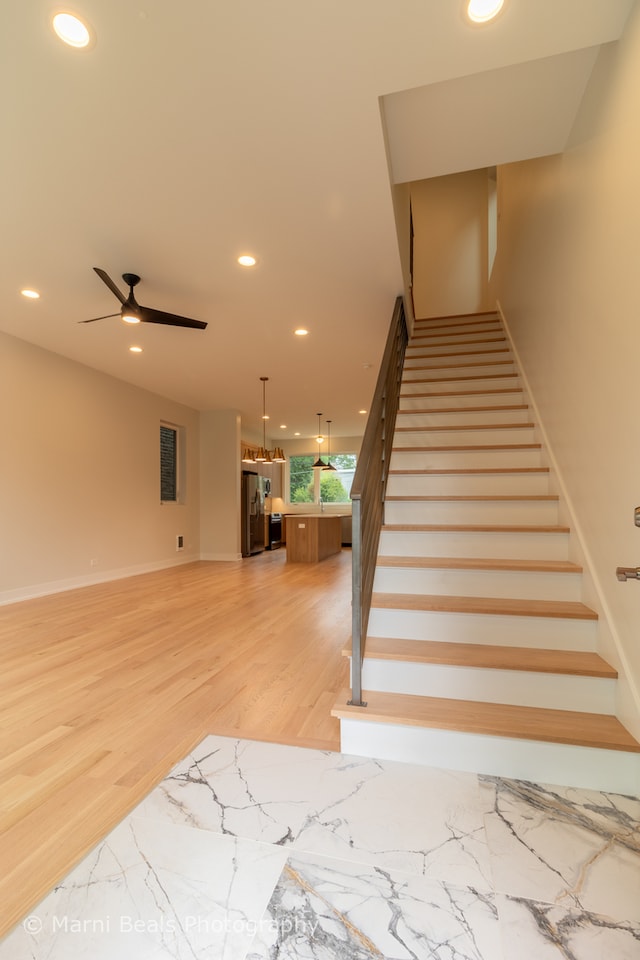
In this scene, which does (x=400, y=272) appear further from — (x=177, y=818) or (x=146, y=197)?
(x=177, y=818)

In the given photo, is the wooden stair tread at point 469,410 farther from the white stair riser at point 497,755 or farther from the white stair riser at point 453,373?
the white stair riser at point 497,755

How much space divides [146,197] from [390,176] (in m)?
1.40

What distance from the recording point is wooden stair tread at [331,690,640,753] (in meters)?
1.50

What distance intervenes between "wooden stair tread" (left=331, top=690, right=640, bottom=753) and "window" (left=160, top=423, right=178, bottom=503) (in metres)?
6.06

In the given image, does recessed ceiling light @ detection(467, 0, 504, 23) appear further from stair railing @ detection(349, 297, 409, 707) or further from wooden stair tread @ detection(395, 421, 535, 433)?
wooden stair tread @ detection(395, 421, 535, 433)

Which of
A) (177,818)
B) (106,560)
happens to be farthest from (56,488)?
(177,818)

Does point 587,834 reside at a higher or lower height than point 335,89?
lower

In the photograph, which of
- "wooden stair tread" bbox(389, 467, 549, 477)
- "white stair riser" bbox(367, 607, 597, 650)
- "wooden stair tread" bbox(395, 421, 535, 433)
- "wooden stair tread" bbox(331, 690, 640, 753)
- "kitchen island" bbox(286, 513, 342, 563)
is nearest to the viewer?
"wooden stair tread" bbox(331, 690, 640, 753)

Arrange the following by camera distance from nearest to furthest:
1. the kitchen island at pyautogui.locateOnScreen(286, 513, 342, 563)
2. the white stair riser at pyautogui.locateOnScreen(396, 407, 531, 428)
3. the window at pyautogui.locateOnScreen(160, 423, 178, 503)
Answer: the white stair riser at pyautogui.locateOnScreen(396, 407, 531, 428), the window at pyautogui.locateOnScreen(160, 423, 178, 503), the kitchen island at pyautogui.locateOnScreen(286, 513, 342, 563)

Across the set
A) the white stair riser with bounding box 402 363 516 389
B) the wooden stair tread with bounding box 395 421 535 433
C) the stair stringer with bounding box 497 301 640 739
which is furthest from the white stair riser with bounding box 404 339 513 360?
the stair stringer with bounding box 497 301 640 739

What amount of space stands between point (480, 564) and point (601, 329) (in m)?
1.19

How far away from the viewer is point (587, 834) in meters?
1.29

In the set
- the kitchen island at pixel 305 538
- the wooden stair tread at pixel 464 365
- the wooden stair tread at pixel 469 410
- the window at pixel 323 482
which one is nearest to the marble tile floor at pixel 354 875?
the wooden stair tread at pixel 469 410

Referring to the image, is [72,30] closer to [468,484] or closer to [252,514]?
[468,484]
